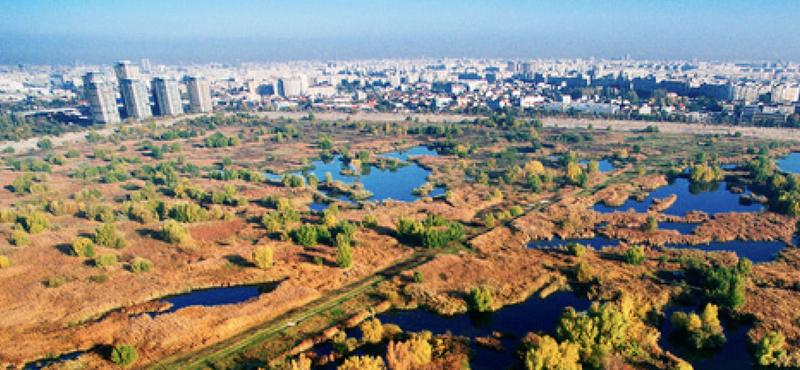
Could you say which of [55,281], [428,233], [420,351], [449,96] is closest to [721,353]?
[420,351]

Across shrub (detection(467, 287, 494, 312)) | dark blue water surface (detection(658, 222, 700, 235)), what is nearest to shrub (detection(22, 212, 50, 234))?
shrub (detection(467, 287, 494, 312))

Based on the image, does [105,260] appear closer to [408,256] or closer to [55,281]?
[55,281]

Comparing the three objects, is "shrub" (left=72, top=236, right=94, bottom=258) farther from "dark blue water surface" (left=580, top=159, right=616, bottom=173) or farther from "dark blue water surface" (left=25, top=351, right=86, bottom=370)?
"dark blue water surface" (left=580, top=159, right=616, bottom=173)

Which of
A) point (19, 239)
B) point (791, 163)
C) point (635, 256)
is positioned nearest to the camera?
point (635, 256)

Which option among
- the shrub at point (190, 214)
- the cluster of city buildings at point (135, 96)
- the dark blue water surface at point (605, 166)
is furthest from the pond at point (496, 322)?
the cluster of city buildings at point (135, 96)

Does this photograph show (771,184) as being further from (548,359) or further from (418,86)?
(418,86)

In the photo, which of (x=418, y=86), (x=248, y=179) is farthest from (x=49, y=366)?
(x=418, y=86)
